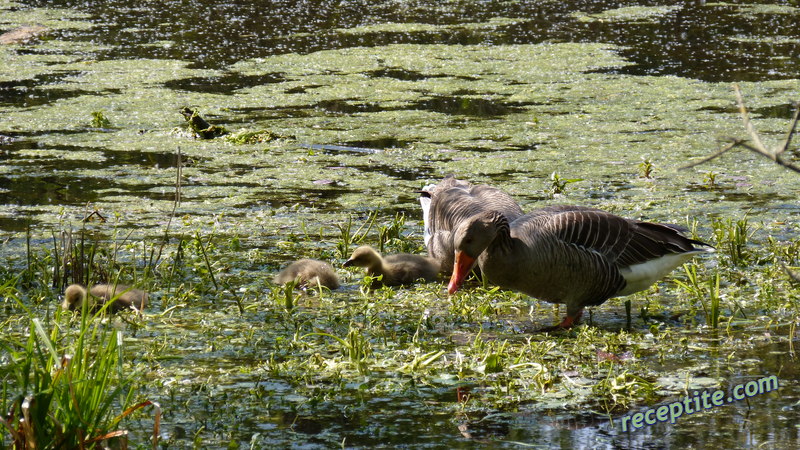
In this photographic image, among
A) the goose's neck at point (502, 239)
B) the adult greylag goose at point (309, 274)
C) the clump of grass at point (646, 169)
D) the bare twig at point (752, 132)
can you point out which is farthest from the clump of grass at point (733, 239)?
the bare twig at point (752, 132)

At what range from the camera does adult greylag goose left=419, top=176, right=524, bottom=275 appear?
6.70 meters

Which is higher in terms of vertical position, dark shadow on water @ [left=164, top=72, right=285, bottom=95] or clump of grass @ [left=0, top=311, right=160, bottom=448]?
clump of grass @ [left=0, top=311, right=160, bottom=448]

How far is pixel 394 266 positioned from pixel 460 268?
0.86 meters

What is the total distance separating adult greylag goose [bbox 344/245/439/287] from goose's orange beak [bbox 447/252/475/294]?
809 millimetres

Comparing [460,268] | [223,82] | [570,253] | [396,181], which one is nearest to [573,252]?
[570,253]

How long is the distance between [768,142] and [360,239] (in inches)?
170

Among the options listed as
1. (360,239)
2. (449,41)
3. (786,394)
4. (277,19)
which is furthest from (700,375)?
(277,19)

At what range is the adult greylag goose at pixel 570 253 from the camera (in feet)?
18.7

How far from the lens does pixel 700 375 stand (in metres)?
4.90

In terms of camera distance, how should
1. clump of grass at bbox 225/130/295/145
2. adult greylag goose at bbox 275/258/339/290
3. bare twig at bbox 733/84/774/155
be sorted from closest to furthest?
1. bare twig at bbox 733/84/774/155
2. adult greylag goose at bbox 275/258/339/290
3. clump of grass at bbox 225/130/295/145

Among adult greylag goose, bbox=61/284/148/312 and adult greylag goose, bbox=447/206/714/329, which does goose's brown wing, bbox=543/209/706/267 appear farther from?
adult greylag goose, bbox=61/284/148/312

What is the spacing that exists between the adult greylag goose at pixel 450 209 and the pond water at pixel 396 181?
42 centimetres

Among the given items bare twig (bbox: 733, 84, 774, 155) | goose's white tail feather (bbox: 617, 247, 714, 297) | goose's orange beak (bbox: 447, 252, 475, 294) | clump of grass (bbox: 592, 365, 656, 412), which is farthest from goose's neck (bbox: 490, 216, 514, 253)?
bare twig (bbox: 733, 84, 774, 155)

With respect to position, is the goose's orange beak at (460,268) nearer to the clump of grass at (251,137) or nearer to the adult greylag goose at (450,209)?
the adult greylag goose at (450,209)
